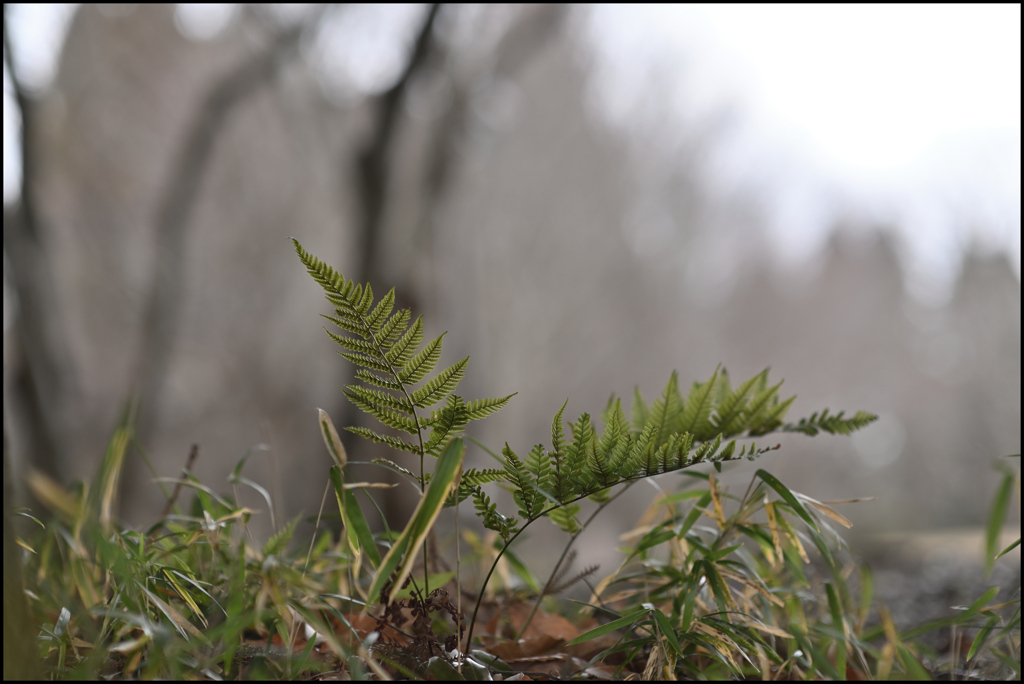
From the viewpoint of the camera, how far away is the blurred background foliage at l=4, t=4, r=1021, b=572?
362cm

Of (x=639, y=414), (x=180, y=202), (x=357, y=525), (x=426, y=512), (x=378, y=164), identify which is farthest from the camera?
(x=180, y=202)

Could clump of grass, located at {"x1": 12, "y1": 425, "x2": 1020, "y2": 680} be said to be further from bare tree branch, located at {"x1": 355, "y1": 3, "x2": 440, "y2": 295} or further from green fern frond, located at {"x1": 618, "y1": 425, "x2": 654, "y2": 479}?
bare tree branch, located at {"x1": 355, "y1": 3, "x2": 440, "y2": 295}

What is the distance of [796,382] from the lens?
1381 cm

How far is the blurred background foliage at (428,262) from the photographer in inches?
143

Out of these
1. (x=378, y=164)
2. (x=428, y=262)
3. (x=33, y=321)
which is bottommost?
(x=33, y=321)

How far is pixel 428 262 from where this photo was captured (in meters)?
3.68

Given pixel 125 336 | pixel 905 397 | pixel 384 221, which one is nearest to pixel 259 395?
pixel 125 336

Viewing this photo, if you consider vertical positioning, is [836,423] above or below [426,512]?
above

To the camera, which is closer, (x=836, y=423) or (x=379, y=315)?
(x=379, y=315)

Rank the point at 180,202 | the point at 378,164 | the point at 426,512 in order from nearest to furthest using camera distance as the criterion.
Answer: the point at 426,512
the point at 378,164
the point at 180,202

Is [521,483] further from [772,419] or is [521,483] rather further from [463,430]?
[772,419]

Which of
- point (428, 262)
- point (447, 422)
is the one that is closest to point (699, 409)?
point (447, 422)

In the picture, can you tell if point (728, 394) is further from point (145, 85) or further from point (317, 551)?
point (145, 85)

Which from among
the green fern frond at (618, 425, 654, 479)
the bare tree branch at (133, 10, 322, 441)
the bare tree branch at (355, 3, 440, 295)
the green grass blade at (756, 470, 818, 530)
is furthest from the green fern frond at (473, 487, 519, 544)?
the bare tree branch at (133, 10, 322, 441)
